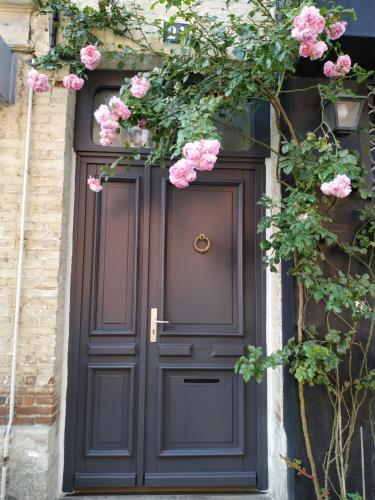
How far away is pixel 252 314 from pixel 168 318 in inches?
26.1

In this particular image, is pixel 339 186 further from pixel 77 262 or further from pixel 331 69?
pixel 77 262

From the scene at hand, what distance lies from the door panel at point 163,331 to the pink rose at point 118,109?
0.74 metres

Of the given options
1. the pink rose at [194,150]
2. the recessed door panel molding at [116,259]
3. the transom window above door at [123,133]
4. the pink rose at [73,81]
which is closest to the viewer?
the pink rose at [194,150]

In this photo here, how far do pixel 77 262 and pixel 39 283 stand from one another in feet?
1.22

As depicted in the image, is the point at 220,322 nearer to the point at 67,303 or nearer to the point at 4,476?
the point at 67,303

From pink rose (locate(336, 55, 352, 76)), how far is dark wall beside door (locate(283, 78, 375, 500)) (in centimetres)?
43

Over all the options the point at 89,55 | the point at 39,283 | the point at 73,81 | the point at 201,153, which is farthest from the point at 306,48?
the point at 39,283

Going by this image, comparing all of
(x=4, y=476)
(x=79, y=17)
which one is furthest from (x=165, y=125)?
(x=4, y=476)

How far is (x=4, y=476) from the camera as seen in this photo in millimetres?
2613

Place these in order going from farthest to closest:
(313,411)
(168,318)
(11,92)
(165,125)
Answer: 1. (168,318)
2. (11,92)
3. (313,411)
4. (165,125)

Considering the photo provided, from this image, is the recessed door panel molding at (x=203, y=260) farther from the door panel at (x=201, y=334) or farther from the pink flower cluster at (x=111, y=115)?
the pink flower cluster at (x=111, y=115)

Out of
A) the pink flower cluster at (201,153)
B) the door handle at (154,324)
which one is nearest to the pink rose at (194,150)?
the pink flower cluster at (201,153)

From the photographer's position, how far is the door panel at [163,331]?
2.99 m

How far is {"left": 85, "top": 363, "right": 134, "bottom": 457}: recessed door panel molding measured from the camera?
2992mm
